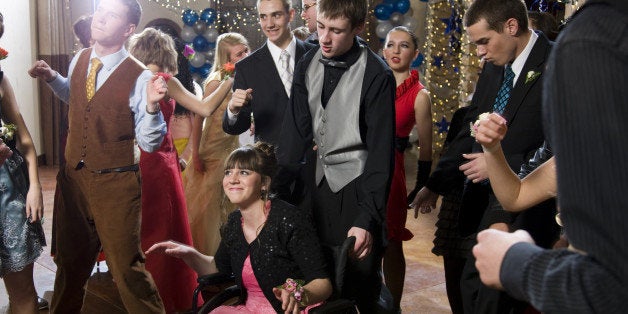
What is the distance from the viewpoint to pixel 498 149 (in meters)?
1.76

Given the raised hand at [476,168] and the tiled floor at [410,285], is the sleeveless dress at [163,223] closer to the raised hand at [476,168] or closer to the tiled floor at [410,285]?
the tiled floor at [410,285]

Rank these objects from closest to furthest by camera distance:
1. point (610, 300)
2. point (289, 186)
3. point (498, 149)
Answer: point (610, 300) < point (498, 149) < point (289, 186)

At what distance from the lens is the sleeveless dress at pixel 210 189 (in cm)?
450

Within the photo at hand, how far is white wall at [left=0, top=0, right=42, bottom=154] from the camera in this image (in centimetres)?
834

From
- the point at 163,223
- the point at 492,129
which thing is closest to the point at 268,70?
the point at 163,223

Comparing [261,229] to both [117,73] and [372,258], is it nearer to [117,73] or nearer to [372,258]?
[372,258]

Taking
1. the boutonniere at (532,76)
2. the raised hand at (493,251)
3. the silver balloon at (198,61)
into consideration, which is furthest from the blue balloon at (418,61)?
the raised hand at (493,251)

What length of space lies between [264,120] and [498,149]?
A: 1.65 metres

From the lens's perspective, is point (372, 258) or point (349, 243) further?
point (372, 258)

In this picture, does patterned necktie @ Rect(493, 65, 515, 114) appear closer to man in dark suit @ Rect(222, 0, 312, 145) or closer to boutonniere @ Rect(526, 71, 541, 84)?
boutonniere @ Rect(526, 71, 541, 84)

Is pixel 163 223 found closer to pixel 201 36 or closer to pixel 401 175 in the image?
pixel 401 175

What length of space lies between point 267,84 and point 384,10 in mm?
6579

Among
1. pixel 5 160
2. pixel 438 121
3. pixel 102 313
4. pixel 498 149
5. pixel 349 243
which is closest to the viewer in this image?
pixel 498 149

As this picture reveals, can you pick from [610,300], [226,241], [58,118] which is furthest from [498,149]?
[58,118]
